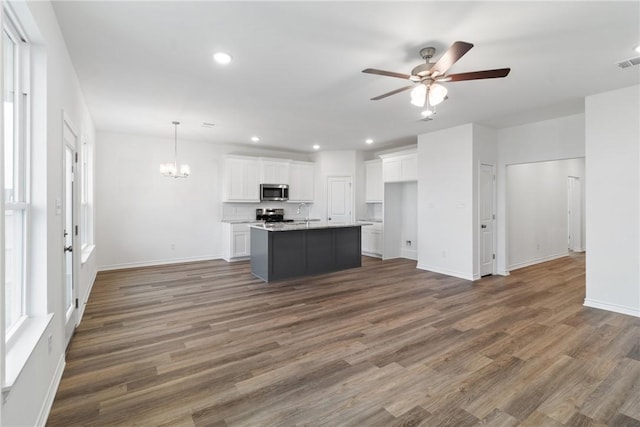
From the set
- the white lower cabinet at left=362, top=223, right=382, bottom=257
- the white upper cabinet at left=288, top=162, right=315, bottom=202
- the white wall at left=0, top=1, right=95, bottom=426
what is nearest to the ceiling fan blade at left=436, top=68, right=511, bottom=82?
the white wall at left=0, top=1, right=95, bottom=426

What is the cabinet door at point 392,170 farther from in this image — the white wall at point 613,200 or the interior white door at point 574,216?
the interior white door at point 574,216

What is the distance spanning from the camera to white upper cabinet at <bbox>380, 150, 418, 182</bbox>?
6.66m

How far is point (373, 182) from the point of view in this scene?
805 cm

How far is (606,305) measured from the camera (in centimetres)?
392

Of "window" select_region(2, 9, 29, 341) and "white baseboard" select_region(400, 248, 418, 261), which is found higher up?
"window" select_region(2, 9, 29, 341)

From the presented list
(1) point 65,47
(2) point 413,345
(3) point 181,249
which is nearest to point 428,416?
(2) point 413,345

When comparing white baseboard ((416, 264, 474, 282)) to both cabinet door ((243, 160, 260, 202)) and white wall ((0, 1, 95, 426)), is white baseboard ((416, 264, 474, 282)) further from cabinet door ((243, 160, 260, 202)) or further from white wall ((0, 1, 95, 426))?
white wall ((0, 1, 95, 426))

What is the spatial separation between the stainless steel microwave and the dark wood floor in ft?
10.7

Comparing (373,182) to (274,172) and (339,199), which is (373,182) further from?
(274,172)

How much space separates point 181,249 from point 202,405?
534 cm

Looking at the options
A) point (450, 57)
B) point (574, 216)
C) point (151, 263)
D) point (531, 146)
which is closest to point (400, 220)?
point (531, 146)

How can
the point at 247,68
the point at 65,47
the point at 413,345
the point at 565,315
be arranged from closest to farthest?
the point at 65,47 → the point at 413,345 → the point at 247,68 → the point at 565,315

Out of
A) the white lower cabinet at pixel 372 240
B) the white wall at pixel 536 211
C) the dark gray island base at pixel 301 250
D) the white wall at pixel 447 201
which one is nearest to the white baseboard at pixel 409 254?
the white lower cabinet at pixel 372 240

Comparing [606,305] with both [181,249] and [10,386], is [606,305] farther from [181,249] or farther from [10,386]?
[181,249]
